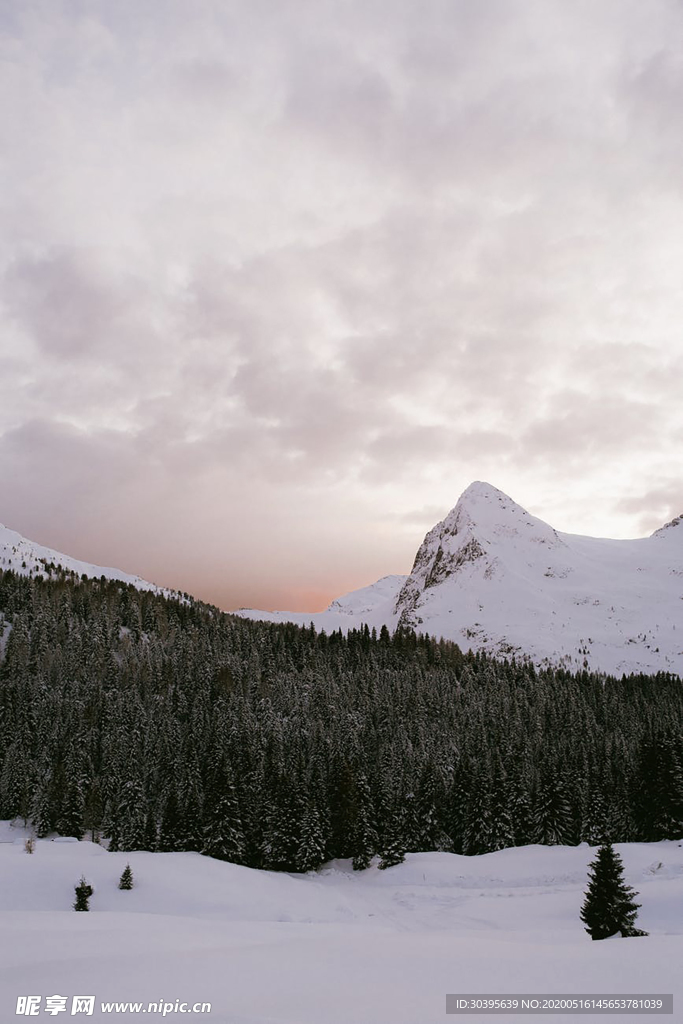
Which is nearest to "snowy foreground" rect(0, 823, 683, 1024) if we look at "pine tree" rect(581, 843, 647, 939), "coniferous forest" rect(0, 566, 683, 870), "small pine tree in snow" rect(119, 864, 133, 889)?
Result: "small pine tree in snow" rect(119, 864, 133, 889)

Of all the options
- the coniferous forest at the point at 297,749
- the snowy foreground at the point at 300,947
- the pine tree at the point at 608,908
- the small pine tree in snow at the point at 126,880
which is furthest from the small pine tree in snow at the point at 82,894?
the pine tree at the point at 608,908

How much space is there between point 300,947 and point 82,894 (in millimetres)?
31993

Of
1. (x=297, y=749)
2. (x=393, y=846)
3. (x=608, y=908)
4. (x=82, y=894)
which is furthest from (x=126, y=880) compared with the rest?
(x=297, y=749)

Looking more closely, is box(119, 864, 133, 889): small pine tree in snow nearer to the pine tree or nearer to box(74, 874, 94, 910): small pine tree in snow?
box(74, 874, 94, 910): small pine tree in snow

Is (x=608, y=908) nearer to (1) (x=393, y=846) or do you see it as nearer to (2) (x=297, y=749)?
(1) (x=393, y=846)

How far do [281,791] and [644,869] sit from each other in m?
38.3

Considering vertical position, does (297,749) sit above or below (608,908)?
above

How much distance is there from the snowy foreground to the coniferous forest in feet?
39.4

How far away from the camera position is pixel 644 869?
172 feet

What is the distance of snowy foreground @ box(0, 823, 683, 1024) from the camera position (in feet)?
44.9

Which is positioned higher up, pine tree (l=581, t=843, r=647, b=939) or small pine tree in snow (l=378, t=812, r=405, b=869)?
pine tree (l=581, t=843, r=647, b=939)

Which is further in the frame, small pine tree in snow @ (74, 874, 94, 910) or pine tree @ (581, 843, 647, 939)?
small pine tree in snow @ (74, 874, 94, 910)

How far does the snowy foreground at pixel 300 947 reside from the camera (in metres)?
13.7

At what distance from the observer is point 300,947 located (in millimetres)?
21375
